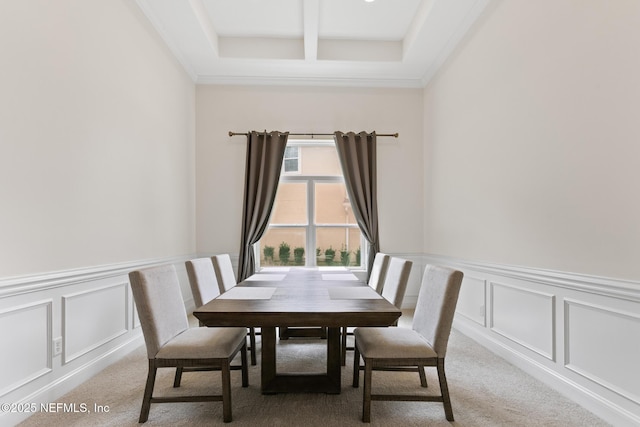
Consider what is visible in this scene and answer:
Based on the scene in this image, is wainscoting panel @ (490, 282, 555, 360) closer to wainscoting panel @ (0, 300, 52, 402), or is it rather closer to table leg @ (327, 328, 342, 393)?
table leg @ (327, 328, 342, 393)

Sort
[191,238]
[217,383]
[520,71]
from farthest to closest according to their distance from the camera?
[191,238]
[520,71]
[217,383]

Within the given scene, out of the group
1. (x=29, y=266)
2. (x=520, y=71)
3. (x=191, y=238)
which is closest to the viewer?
(x=29, y=266)


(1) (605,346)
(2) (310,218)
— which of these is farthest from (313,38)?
(1) (605,346)

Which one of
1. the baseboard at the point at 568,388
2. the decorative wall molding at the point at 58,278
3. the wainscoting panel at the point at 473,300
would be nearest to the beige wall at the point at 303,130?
the wainscoting panel at the point at 473,300

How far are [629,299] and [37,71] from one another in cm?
347

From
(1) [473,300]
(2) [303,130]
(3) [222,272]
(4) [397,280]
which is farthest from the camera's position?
(2) [303,130]

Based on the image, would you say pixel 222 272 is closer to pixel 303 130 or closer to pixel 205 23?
pixel 303 130

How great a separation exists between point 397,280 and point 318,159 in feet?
9.12

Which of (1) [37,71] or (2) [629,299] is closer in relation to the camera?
(2) [629,299]

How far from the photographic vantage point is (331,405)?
2.19 m

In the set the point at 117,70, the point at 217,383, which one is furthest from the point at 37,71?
the point at 217,383

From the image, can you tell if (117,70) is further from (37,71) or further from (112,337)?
(112,337)

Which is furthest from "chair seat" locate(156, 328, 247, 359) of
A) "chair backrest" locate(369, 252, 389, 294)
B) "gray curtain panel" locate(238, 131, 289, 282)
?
"gray curtain panel" locate(238, 131, 289, 282)

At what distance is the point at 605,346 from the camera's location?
6.84ft
